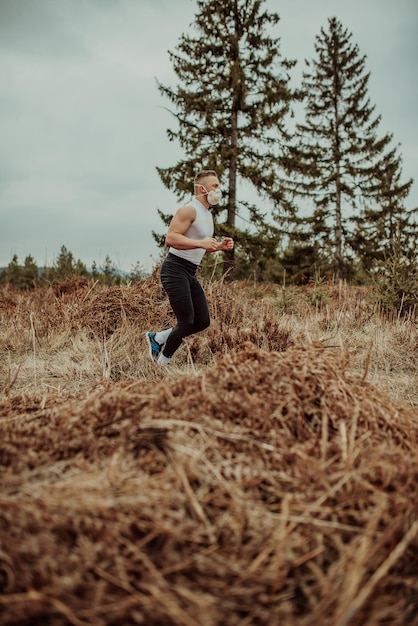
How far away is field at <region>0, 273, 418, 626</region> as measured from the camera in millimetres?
882

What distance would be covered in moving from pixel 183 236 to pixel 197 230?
255 millimetres

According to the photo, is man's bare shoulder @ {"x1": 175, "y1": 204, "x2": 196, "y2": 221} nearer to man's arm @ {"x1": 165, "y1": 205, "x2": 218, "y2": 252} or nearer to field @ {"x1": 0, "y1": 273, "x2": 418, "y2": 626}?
man's arm @ {"x1": 165, "y1": 205, "x2": 218, "y2": 252}

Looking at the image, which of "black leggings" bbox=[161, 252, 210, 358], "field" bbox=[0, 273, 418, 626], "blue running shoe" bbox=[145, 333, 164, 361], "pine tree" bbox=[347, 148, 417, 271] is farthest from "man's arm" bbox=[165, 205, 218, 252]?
"pine tree" bbox=[347, 148, 417, 271]

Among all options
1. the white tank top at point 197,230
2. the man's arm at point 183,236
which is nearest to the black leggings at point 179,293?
the white tank top at point 197,230

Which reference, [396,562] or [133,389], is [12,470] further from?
[396,562]

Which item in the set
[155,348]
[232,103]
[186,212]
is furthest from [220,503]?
[232,103]

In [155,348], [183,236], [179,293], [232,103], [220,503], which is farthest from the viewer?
[232,103]

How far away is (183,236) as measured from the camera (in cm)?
381

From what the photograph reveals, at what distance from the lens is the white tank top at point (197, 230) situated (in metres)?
3.98

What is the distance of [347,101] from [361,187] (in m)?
5.46

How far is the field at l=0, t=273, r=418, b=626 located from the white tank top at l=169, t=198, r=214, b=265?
220cm

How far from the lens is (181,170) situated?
593 inches

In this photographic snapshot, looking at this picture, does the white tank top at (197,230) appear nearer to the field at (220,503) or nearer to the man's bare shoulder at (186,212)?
the man's bare shoulder at (186,212)

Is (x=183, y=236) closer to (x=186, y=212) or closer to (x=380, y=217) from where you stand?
(x=186, y=212)
